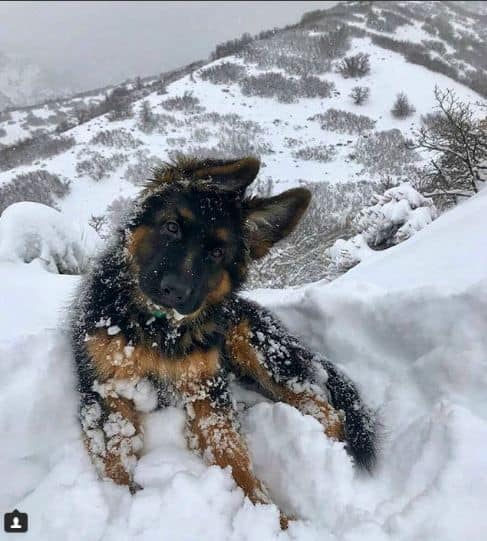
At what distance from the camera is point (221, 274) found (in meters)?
2.81

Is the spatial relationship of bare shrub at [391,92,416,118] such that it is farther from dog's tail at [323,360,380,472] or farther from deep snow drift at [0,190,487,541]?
dog's tail at [323,360,380,472]

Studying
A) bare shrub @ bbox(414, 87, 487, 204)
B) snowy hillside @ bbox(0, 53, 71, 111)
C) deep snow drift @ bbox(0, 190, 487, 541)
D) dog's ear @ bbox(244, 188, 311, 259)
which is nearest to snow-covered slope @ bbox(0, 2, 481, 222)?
snowy hillside @ bbox(0, 53, 71, 111)

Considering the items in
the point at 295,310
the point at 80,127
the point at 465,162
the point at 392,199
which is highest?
the point at 295,310

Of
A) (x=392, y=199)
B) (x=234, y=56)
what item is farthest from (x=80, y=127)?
(x=392, y=199)

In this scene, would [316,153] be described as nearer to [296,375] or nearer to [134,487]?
[296,375]

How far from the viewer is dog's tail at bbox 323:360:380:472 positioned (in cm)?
246

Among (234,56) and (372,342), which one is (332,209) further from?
(234,56)

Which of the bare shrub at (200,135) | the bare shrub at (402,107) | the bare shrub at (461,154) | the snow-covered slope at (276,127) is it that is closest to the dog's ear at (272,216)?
the bare shrub at (461,154)

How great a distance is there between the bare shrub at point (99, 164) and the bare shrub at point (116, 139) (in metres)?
0.98

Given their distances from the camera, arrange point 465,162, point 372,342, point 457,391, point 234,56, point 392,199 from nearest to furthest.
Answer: point 457,391 → point 372,342 → point 465,162 → point 392,199 → point 234,56

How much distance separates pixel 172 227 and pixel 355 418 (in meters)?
1.56

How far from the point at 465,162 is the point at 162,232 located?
6681mm

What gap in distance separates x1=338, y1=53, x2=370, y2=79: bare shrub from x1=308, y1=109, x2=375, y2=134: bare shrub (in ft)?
10.9

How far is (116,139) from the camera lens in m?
19.5
